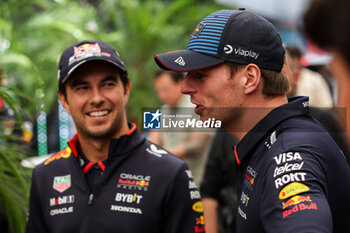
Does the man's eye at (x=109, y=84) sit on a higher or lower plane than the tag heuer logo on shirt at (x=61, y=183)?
higher

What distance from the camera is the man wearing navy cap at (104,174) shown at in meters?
2.16

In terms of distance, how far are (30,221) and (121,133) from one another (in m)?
0.65

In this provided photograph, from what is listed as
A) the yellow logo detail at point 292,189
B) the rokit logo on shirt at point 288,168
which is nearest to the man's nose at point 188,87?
the rokit logo on shirt at point 288,168

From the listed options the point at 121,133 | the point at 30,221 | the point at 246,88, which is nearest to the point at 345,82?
the point at 246,88

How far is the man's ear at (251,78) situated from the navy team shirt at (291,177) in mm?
124

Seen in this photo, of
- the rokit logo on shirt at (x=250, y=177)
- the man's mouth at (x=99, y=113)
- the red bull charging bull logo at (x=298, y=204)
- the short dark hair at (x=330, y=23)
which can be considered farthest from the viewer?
the man's mouth at (x=99, y=113)

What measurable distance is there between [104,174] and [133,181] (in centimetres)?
15

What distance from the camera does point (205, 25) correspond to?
70.4 inches

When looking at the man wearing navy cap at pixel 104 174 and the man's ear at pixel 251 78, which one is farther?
the man wearing navy cap at pixel 104 174

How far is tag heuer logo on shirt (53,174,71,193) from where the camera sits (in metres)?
2.33

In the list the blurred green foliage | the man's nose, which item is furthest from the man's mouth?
the blurred green foliage

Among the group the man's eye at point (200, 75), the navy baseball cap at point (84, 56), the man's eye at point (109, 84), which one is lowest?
the man's eye at point (200, 75)

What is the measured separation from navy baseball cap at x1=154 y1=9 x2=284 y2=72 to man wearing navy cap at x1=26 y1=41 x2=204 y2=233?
69 centimetres

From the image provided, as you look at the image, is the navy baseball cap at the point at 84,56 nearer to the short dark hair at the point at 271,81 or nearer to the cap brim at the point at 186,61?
the cap brim at the point at 186,61
